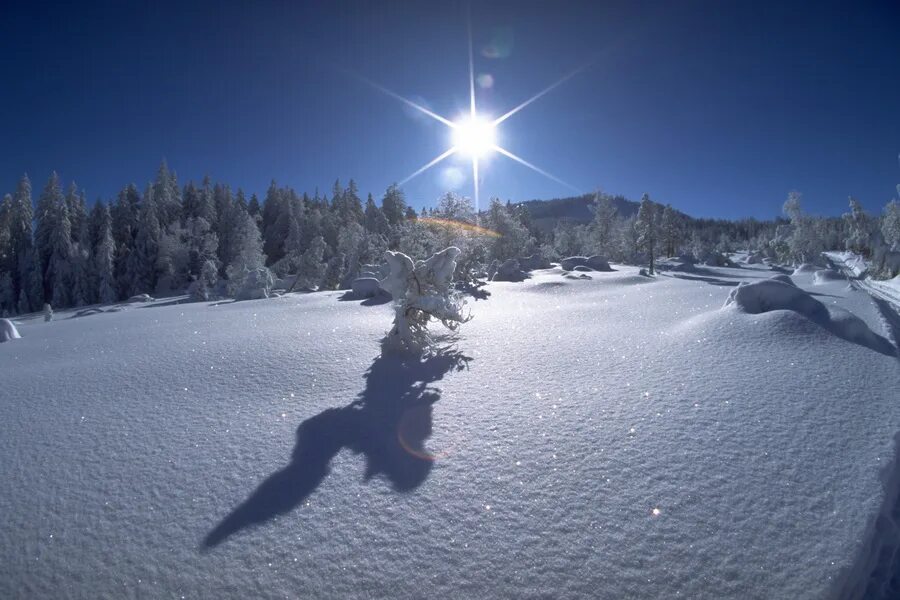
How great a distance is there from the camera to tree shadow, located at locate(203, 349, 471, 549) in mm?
2825

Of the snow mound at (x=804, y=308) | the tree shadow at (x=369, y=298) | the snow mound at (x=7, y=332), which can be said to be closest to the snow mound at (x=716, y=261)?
the tree shadow at (x=369, y=298)

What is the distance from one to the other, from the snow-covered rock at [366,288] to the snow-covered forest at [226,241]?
36.9ft

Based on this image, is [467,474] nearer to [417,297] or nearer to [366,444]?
[366,444]

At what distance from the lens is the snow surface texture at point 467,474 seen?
228cm

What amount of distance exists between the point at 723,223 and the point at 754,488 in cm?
17589

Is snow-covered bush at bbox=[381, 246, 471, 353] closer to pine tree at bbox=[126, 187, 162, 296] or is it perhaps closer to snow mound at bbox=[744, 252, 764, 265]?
pine tree at bbox=[126, 187, 162, 296]

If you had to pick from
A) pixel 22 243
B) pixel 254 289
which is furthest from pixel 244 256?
pixel 22 243

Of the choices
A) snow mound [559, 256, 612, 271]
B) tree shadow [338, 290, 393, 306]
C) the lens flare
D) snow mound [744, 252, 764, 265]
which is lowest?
tree shadow [338, 290, 393, 306]

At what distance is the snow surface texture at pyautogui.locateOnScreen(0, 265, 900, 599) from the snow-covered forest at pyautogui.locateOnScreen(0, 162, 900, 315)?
20.6 meters

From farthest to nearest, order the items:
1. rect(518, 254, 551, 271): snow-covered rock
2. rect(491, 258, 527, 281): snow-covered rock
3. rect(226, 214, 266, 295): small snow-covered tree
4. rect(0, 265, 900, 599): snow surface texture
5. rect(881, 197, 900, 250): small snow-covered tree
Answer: rect(881, 197, 900, 250): small snow-covered tree, rect(518, 254, 551, 271): snow-covered rock, rect(226, 214, 266, 295): small snow-covered tree, rect(491, 258, 527, 281): snow-covered rock, rect(0, 265, 900, 599): snow surface texture

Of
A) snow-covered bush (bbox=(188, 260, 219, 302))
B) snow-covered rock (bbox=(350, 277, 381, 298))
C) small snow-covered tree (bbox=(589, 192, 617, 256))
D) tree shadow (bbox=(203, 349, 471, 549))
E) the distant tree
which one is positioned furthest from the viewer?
the distant tree

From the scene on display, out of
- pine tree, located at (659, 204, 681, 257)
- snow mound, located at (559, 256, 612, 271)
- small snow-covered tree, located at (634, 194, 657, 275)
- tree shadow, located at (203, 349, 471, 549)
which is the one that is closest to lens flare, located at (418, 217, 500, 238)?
snow mound, located at (559, 256, 612, 271)

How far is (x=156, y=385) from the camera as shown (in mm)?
4980

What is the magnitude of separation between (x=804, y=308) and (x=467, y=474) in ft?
20.8
